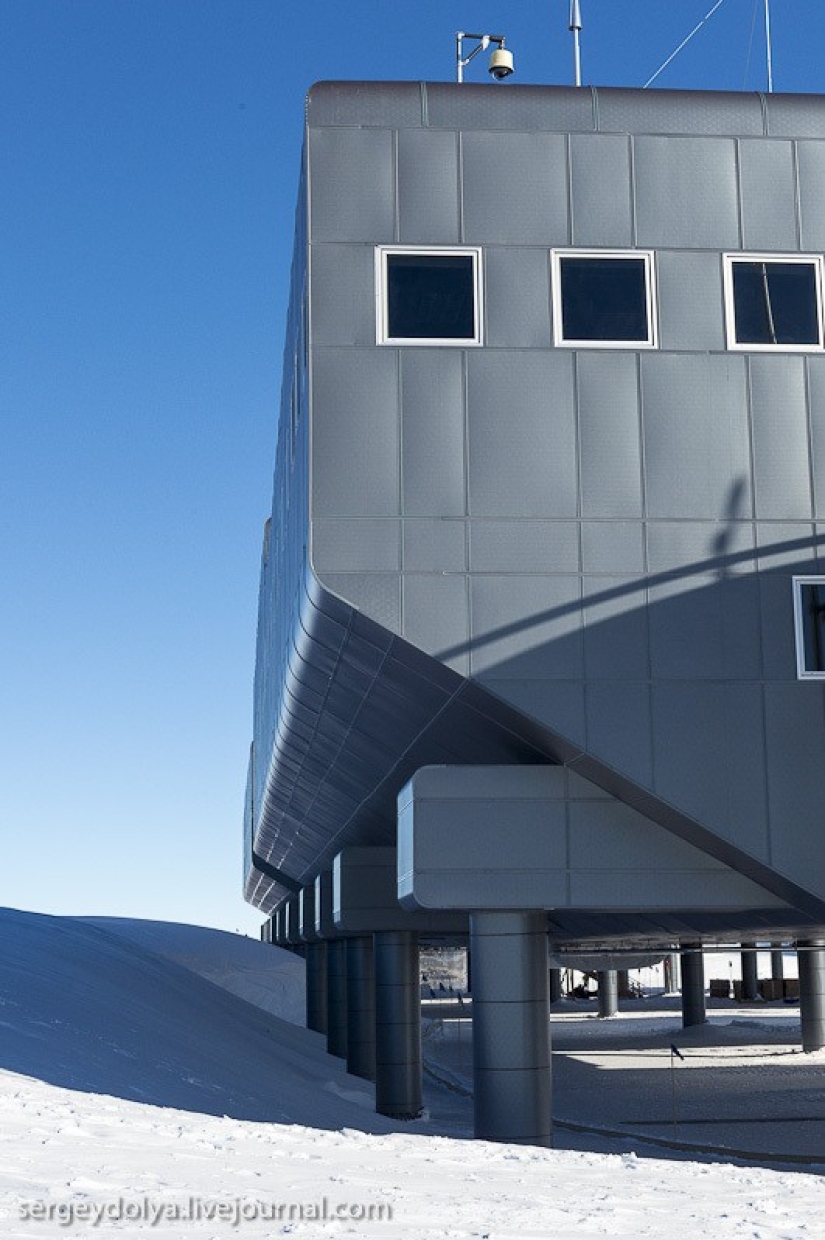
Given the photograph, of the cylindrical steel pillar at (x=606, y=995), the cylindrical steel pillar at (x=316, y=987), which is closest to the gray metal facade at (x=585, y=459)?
the cylindrical steel pillar at (x=316, y=987)

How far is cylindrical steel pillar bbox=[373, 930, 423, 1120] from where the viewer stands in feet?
103

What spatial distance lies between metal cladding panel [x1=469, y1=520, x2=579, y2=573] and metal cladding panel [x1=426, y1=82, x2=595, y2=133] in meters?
4.74

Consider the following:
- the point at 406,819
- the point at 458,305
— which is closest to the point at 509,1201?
the point at 406,819

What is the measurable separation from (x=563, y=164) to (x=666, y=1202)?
11783 millimetres

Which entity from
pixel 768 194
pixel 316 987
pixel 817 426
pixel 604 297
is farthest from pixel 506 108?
pixel 316 987

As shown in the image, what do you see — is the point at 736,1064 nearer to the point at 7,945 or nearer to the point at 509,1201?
the point at 7,945

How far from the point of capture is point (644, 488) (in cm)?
1786

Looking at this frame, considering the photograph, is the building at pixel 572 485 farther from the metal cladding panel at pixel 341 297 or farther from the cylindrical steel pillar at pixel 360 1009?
the cylindrical steel pillar at pixel 360 1009

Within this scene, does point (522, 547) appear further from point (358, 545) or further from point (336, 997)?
point (336, 997)

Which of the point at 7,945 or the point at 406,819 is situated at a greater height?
the point at 406,819

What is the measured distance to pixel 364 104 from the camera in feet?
60.2

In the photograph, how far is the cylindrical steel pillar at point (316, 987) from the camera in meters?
58.7

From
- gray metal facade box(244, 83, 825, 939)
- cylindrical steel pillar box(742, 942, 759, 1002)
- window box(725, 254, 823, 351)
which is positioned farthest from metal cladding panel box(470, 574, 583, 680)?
cylindrical steel pillar box(742, 942, 759, 1002)

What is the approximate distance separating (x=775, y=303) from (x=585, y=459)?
307cm
